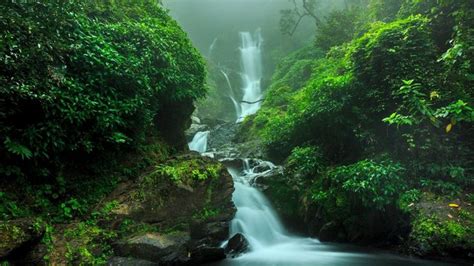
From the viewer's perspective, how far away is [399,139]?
7559 mm

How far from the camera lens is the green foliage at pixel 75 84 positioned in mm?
4762

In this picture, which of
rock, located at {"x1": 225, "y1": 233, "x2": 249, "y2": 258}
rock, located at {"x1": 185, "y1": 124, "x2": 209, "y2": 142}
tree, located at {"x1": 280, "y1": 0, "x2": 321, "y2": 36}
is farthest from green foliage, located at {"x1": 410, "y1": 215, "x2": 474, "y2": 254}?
tree, located at {"x1": 280, "y1": 0, "x2": 321, "y2": 36}

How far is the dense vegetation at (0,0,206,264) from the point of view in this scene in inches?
188

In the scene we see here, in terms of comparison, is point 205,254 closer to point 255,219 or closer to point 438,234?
point 255,219

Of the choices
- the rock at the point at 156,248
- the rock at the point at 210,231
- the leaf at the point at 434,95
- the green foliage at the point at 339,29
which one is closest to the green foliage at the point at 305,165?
the rock at the point at 210,231

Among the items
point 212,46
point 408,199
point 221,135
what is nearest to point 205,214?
point 408,199

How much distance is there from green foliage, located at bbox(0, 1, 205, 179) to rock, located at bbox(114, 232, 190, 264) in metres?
1.84

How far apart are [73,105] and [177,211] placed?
291cm

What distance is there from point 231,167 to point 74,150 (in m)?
6.48

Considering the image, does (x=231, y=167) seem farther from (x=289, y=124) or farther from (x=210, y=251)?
(x=210, y=251)

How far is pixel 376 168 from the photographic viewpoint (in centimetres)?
673

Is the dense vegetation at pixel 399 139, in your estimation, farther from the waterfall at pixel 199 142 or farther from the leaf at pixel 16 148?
the waterfall at pixel 199 142

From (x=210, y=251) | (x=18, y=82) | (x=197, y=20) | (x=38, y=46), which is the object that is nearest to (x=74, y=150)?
(x=18, y=82)

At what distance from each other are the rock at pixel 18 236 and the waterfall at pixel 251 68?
2077 centimetres
